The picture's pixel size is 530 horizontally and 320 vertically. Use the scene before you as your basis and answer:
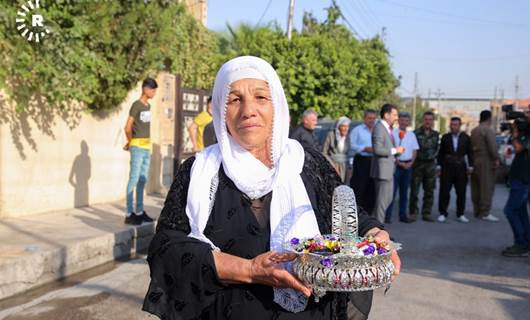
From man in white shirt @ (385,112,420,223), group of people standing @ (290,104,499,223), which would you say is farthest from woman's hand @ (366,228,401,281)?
man in white shirt @ (385,112,420,223)

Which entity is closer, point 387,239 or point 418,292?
point 387,239

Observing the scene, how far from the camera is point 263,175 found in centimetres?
196

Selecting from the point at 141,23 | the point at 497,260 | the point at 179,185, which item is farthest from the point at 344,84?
the point at 179,185

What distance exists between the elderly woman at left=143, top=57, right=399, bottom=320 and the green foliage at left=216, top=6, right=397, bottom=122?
12479 mm

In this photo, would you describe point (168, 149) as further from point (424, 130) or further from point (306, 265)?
point (306, 265)

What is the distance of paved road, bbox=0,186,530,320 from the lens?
4.51 m

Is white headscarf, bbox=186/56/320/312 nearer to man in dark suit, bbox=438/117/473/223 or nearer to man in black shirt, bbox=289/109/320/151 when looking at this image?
man in black shirt, bbox=289/109/320/151

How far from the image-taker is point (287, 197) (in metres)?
1.92

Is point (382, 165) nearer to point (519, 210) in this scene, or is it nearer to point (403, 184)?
point (403, 184)

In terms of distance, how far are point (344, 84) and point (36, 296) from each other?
11.6 metres

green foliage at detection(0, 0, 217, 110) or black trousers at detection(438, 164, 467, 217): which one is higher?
green foliage at detection(0, 0, 217, 110)

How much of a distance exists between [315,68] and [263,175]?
1293cm

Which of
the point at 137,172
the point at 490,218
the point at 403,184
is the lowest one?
the point at 490,218

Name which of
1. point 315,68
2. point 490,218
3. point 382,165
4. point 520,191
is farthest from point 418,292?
point 315,68
